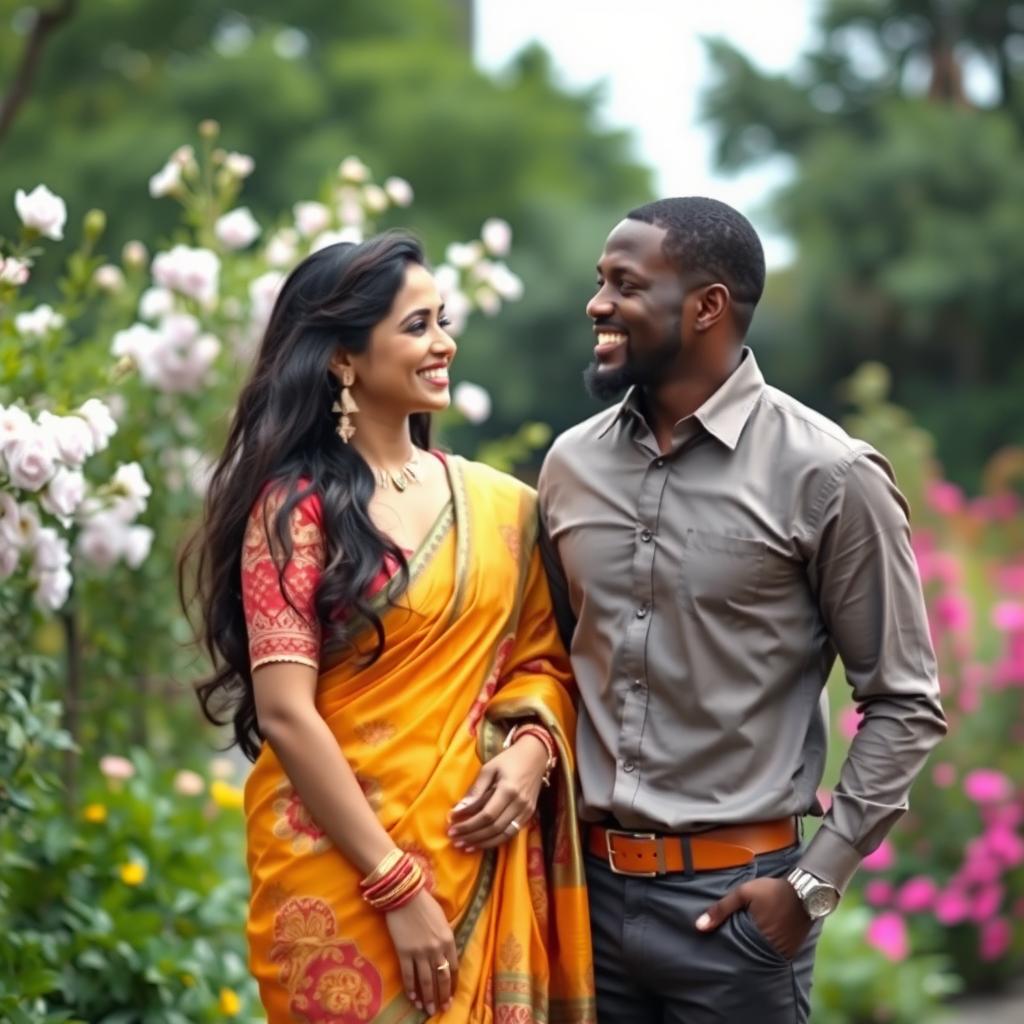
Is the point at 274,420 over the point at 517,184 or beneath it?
beneath

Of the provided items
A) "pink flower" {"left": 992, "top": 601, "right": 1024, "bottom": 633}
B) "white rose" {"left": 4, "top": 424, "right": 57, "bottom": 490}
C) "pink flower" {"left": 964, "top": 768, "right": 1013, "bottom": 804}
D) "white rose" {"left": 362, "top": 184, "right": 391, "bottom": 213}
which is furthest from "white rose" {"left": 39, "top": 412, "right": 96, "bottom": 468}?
"pink flower" {"left": 992, "top": 601, "right": 1024, "bottom": 633}

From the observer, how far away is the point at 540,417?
2331 centimetres

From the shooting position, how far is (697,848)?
10.3 ft

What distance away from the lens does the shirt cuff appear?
10.0ft

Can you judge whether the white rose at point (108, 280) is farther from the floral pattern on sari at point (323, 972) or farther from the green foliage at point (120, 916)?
the floral pattern on sari at point (323, 972)

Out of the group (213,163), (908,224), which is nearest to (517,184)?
(908,224)

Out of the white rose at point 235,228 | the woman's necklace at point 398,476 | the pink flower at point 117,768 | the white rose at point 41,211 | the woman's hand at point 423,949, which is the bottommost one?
Result: the woman's hand at point 423,949

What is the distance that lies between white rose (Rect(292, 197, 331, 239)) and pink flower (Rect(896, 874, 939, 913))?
133 inches

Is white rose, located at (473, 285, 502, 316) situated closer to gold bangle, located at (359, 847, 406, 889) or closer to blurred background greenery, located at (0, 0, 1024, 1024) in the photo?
blurred background greenery, located at (0, 0, 1024, 1024)

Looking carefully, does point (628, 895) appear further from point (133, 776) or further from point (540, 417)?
point (540, 417)

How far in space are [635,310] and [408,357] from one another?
41cm

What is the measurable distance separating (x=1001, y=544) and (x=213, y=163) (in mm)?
8409

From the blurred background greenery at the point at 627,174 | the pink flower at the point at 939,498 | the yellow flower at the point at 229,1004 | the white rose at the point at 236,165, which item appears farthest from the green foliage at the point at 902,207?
the yellow flower at the point at 229,1004

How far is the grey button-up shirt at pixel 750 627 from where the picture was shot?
3.09 m
